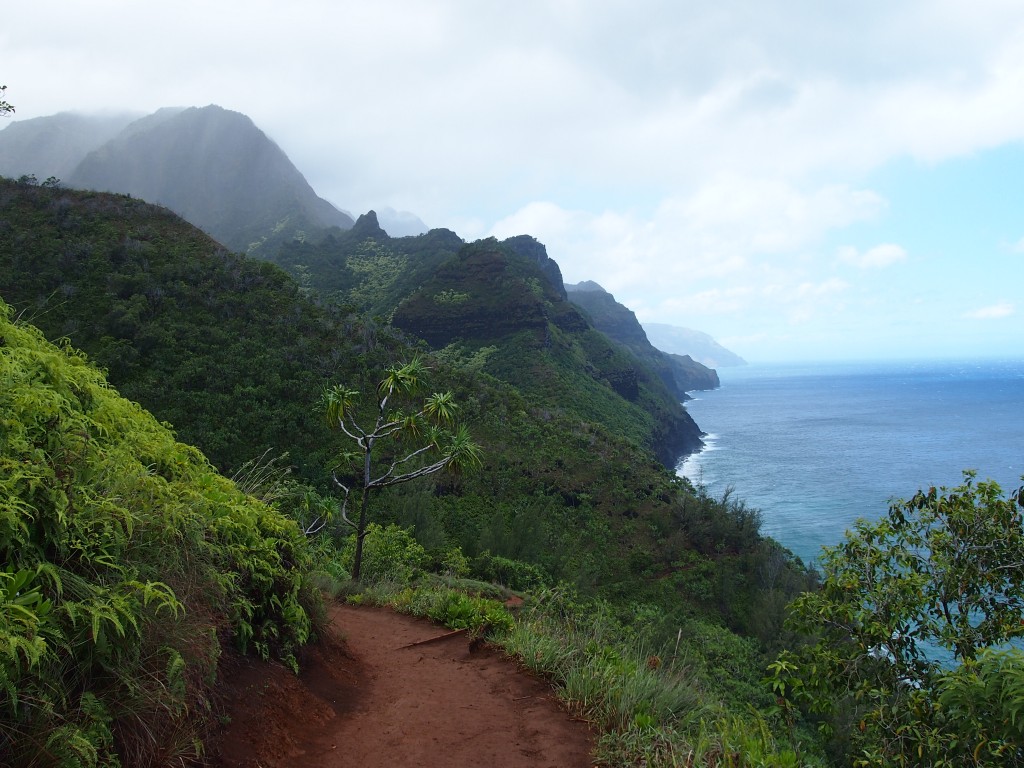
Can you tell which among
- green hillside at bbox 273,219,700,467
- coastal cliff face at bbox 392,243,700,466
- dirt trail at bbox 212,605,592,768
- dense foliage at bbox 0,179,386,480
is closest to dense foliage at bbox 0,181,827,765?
dense foliage at bbox 0,179,386,480

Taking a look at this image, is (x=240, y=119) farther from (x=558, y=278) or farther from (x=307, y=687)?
(x=307, y=687)

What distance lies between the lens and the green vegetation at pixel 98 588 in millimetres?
2480

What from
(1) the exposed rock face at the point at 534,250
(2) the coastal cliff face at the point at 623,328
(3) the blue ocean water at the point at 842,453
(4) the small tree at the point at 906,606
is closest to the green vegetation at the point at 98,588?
(4) the small tree at the point at 906,606

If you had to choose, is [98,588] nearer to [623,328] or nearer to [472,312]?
[472,312]

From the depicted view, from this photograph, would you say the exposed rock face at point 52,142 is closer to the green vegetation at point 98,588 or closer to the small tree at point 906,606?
the green vegetation at point 98,588

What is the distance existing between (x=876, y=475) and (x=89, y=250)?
69.0 metres

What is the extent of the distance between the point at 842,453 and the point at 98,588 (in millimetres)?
84253

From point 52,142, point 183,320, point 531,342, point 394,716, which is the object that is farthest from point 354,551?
point 52,142

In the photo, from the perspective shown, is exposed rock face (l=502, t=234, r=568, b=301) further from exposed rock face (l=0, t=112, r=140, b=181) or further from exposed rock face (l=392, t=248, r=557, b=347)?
exposed rock face (l=0, t=112, r=140, b=181)

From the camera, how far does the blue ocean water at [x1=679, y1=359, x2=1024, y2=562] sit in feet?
163

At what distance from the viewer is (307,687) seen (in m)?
4.88

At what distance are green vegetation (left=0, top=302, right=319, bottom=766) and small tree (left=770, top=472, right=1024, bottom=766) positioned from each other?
4.92 meters

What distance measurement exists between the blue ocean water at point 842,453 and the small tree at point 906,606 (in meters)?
15.5

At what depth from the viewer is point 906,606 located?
19.7 feet
